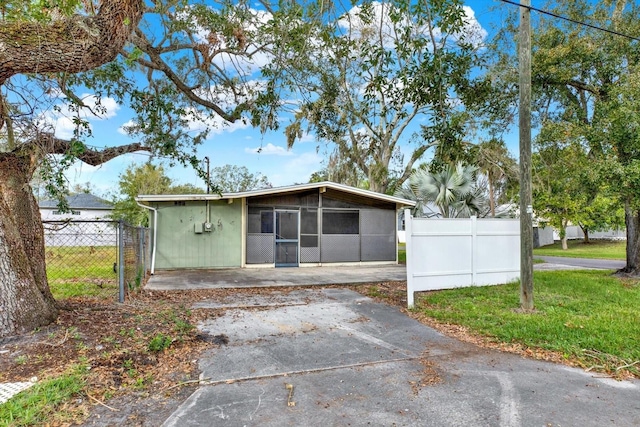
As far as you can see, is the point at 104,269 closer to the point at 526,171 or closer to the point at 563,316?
the point at 526,171

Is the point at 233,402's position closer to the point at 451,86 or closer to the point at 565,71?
the point at 451,86

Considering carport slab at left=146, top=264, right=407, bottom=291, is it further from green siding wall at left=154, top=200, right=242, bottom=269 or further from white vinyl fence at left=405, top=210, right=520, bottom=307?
white vinyl fence at left=405, top=210, right=520, bottom=307

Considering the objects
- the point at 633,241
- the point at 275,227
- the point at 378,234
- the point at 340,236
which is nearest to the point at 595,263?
the point at 633,241

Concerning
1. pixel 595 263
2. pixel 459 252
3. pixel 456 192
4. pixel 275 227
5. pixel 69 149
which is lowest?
pixel 595 263

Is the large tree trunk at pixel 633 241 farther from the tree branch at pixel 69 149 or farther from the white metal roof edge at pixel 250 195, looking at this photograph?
the tree branch at pixel 69 149

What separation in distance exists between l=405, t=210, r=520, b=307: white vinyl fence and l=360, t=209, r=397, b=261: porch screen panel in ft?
19.7

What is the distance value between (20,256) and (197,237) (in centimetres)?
809

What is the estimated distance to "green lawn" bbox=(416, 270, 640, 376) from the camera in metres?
3.97

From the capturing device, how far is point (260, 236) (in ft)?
40.8

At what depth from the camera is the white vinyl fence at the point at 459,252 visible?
6.37 m

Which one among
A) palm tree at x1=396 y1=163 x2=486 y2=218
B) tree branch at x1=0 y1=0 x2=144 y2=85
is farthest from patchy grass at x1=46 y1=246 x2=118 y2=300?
palm tree at x1=396 y1=163 x2=486 y2=218

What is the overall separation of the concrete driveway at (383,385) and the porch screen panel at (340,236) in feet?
26.3

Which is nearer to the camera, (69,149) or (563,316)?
(69,149)

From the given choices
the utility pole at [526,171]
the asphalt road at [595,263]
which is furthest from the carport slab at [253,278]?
the asphalt road at [595,263]
